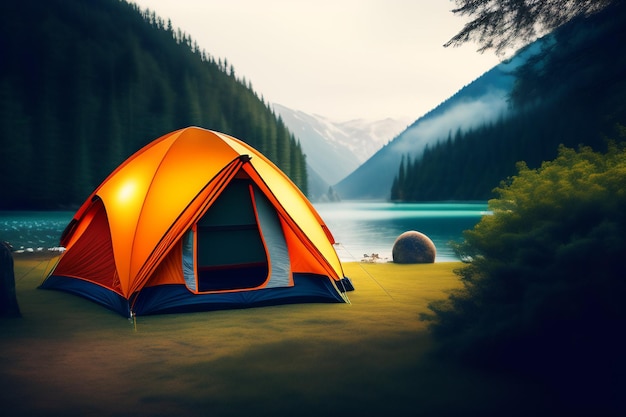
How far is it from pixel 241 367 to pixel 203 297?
10.2 feet

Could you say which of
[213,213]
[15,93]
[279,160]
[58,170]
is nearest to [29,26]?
[15,93]

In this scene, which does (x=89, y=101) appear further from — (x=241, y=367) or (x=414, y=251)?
(x=241, y=367)

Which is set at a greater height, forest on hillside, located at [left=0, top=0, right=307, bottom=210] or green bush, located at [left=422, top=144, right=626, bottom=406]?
forest on hillside, located at [left=0, top=0, right=307, bottom=210]

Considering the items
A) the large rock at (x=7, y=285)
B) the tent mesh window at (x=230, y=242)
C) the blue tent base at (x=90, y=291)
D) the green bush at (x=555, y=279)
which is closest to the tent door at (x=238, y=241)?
the tent mesh window at (x=230, y=242)

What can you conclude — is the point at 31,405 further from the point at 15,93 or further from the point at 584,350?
the point at 15,93

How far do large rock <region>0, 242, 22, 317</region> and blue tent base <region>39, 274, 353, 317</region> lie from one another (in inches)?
53.3

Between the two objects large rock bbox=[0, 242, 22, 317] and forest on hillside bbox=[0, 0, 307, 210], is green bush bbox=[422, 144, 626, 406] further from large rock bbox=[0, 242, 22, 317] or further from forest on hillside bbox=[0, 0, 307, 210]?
forest on hillside bbox=[0, 0, 307, 210]

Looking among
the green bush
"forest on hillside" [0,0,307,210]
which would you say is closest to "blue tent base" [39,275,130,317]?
the green bush

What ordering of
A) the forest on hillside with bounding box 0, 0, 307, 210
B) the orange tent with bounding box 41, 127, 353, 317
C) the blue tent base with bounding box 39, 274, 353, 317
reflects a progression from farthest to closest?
1. the forest on hillside with bounding box 0, 0, 307, 210
2. the orange tent with bounding box 41, 127, 353, 317
3. the blue tent base with bounding box 39, 274, 353, 317

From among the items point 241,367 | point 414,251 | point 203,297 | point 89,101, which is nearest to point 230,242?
point 203,297

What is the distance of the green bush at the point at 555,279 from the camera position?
4.43m

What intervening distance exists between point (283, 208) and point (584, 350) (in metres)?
5.35

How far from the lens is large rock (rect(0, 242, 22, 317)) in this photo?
7434 millimetres

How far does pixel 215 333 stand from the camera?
6.95 meters
